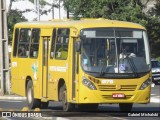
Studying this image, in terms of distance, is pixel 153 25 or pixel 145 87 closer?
pixel 145 87

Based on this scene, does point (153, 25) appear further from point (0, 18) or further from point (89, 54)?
point (89, 54)

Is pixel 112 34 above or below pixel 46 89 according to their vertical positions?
above

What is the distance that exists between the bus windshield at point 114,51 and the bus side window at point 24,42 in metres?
4.67

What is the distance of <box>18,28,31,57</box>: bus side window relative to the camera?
25.3 m

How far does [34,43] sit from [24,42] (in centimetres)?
120

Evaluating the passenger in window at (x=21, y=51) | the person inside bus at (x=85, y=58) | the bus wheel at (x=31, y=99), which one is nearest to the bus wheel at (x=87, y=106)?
the person inside bus at (x=85, y=58)

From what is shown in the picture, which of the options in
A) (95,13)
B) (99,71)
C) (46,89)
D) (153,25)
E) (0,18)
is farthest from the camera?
(153,25)

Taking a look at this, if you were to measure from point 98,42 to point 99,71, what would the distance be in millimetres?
875

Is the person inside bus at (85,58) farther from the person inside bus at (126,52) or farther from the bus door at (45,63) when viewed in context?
the bus door at (45,63)

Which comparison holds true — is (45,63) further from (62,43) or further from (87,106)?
(87,106)

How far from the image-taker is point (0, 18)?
3688cm

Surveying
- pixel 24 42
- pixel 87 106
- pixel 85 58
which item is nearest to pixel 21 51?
pixel 24 42

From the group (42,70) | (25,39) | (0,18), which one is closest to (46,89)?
(42,70)

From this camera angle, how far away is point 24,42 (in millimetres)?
25703
